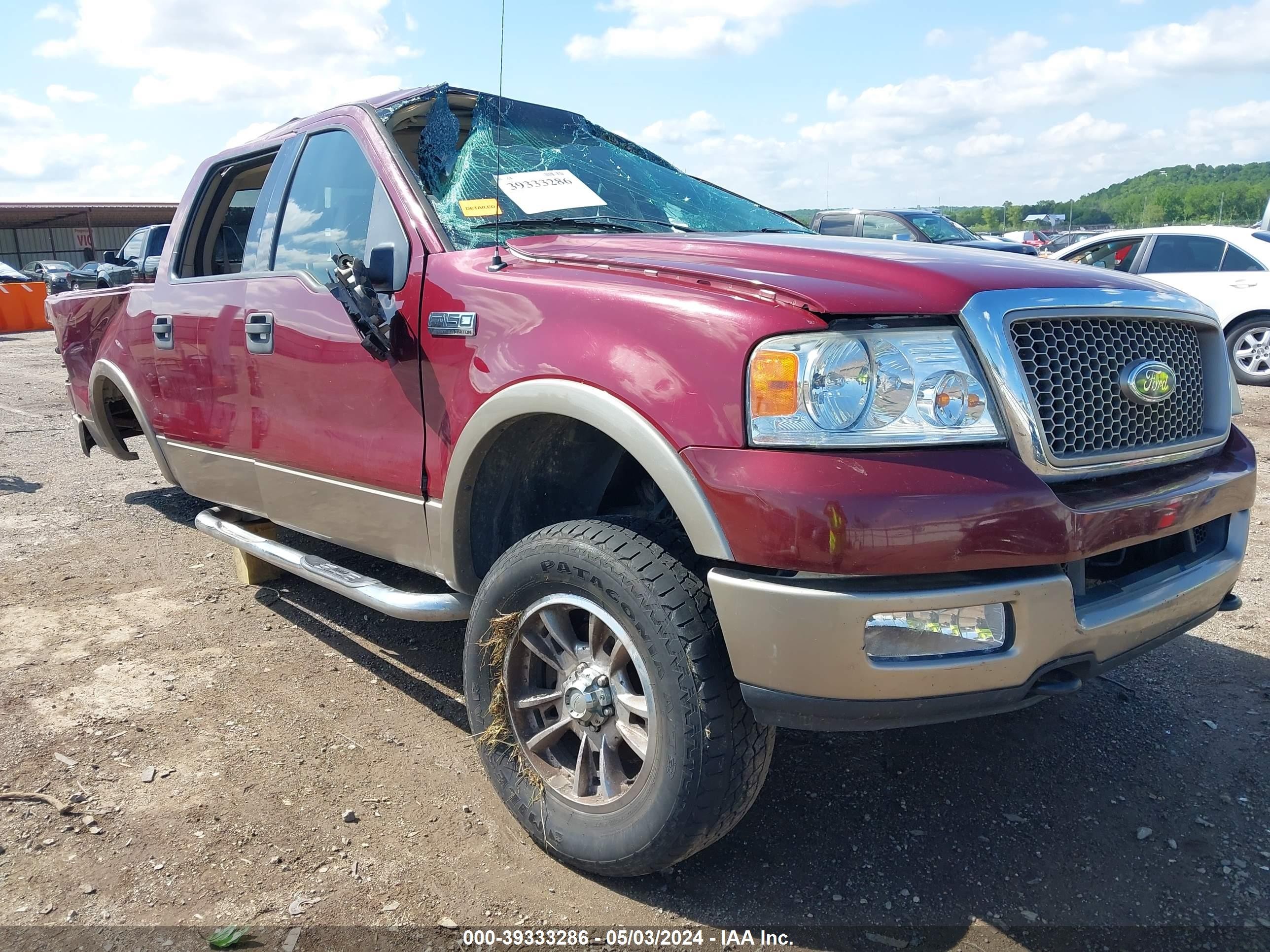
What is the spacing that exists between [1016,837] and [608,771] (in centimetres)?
113

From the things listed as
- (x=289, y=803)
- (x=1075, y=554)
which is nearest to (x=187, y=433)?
(x=289, y=803)

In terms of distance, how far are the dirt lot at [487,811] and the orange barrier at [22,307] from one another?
20.3 m

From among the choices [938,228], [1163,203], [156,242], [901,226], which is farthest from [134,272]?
[1163,203]

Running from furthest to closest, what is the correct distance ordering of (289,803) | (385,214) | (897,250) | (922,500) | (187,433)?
1. (187,433)
2. (385,214)
3. (289,803)
4. (897,250)
5. (922,500)

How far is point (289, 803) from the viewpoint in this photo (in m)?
2.78

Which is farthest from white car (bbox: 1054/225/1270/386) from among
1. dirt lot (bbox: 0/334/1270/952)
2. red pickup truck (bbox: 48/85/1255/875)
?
red pickup truck (bbox: 48/85/1255/875)

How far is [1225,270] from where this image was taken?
995cm

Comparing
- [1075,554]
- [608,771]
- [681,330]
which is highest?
[681,330]

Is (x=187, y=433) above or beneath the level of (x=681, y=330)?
beneath

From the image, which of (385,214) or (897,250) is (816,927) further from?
(385,214)

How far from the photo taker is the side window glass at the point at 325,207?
331 cm

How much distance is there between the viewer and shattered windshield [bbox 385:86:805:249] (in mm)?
3094

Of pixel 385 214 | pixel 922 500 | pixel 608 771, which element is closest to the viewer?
pixel 922 500

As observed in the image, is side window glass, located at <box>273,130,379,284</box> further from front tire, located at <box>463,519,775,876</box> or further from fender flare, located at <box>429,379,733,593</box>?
front tire, located at <box>463,519,775,876</box>
